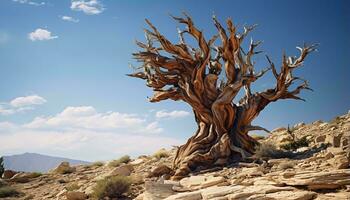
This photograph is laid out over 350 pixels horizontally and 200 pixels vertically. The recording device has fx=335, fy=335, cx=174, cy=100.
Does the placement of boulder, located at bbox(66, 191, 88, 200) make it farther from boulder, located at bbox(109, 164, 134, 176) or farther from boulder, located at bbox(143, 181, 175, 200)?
boulder, located at bbox(143, 181, 175, 200)

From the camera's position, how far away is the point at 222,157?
40.4ft

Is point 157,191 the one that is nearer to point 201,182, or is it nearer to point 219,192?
point 201,182

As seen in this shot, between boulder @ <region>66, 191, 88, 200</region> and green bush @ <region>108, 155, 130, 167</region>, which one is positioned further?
green bush @ <region>108, 155, 130, 167</region>

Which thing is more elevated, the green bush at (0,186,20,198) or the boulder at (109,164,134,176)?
the boulder at (109,164,134,176)

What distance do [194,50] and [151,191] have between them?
278 inches

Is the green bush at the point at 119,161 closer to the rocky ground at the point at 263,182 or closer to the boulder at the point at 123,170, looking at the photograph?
the boulder at the point at 123,170

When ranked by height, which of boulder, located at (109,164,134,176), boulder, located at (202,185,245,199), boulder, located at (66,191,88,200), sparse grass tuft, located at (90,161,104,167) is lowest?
boulder, located at (66,191,88,200)

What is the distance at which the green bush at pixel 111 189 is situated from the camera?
10.2 m

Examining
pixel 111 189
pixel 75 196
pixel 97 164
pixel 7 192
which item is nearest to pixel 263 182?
pixel 111 189

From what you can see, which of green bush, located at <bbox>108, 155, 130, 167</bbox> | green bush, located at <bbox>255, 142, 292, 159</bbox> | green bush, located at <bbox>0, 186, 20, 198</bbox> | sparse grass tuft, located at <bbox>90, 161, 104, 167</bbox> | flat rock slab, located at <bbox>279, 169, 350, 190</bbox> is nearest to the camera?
flat rock slab, located at <bbox>279, 169, 350, 190</bbox>

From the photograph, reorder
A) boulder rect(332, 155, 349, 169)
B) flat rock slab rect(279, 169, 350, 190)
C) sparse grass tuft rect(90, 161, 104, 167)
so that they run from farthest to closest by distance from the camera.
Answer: sparse grass tuft rect(90, 161, 104, 167), boulder rect(332, 155, 349, 169), flat rock slab rect(279, 169, 350, 190)

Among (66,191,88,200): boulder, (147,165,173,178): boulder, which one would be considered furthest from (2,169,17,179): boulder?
Result: (147,165,173,178): boulder

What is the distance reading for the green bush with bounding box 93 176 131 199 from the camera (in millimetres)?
10164

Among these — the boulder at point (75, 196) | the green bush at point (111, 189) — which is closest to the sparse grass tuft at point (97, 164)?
the boulder at point (75, 196)
